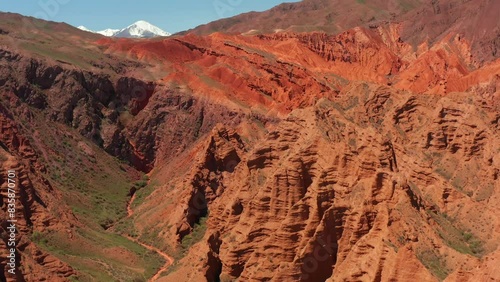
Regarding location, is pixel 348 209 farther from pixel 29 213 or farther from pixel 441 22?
pixel 441 22

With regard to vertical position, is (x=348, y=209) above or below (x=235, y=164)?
above

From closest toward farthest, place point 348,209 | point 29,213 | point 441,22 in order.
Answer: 1. point 348,209
2. point 29,213
3. point 441,22

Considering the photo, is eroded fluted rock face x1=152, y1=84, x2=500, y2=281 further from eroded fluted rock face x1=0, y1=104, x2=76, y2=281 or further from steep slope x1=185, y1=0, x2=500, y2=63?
steep slope x1=185, y1=0, x2=500, y2=63

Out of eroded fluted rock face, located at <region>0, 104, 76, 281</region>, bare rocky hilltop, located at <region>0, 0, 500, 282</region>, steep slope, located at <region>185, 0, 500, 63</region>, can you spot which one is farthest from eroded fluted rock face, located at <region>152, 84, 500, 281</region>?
steep slope, located at <region>185, 0, 500, 63</region>

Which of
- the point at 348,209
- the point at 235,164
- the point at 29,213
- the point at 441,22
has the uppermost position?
the point at 441,22

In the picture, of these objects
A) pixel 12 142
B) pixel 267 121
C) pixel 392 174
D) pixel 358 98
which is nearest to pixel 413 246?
pixel 392 174

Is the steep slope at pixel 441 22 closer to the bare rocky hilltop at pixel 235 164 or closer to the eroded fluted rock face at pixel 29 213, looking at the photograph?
the bare rocky hilltop at pixel 235 164

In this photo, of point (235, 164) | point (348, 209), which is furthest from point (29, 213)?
point (348, 209)

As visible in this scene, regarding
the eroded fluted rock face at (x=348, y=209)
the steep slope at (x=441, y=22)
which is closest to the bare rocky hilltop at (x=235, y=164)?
the eroded fluted rock face at (x=348, y=209)

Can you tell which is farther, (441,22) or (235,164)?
(441,22)

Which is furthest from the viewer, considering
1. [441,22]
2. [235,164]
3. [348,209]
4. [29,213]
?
[441,22]
